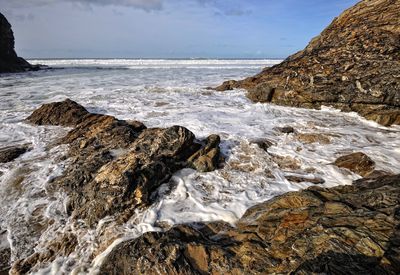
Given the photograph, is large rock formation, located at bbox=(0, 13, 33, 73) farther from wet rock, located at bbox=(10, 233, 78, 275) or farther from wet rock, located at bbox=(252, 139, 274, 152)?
wet rock, located at bbox=(10, 233, 78, 275)

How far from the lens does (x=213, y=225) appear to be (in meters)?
4.44

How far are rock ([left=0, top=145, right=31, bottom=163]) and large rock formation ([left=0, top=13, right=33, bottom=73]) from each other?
39.5 metres

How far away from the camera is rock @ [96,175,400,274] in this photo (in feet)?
9.36

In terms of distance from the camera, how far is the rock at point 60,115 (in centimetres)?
920

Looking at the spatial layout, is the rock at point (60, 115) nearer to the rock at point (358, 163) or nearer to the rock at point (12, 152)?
the rock at point (12, 152)

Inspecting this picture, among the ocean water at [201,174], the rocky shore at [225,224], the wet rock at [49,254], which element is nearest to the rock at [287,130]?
the ocean water at [201,174]

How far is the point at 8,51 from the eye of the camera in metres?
45.2

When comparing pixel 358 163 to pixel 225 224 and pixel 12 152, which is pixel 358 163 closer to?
pixel 225 224

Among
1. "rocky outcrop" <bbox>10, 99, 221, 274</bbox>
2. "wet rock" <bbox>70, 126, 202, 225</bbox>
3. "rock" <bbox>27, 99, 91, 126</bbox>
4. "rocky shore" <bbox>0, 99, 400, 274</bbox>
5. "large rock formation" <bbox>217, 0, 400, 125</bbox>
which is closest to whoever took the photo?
"rocky shore" <bbox>0, 99, 400, 274</bbox>

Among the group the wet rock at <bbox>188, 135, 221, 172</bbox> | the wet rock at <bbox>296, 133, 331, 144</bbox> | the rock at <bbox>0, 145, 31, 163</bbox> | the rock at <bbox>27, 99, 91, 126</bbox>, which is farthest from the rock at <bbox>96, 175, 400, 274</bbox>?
the rock at <bbox>27, 99, 91, 126</bbox>

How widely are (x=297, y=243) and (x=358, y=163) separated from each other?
3.47 metres

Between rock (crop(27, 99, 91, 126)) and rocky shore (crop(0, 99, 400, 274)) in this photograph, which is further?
rock (crop(27, 99, 91, 126))

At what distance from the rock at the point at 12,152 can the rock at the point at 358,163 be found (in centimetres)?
710

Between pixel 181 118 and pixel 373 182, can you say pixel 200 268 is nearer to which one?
pixel 373 182
